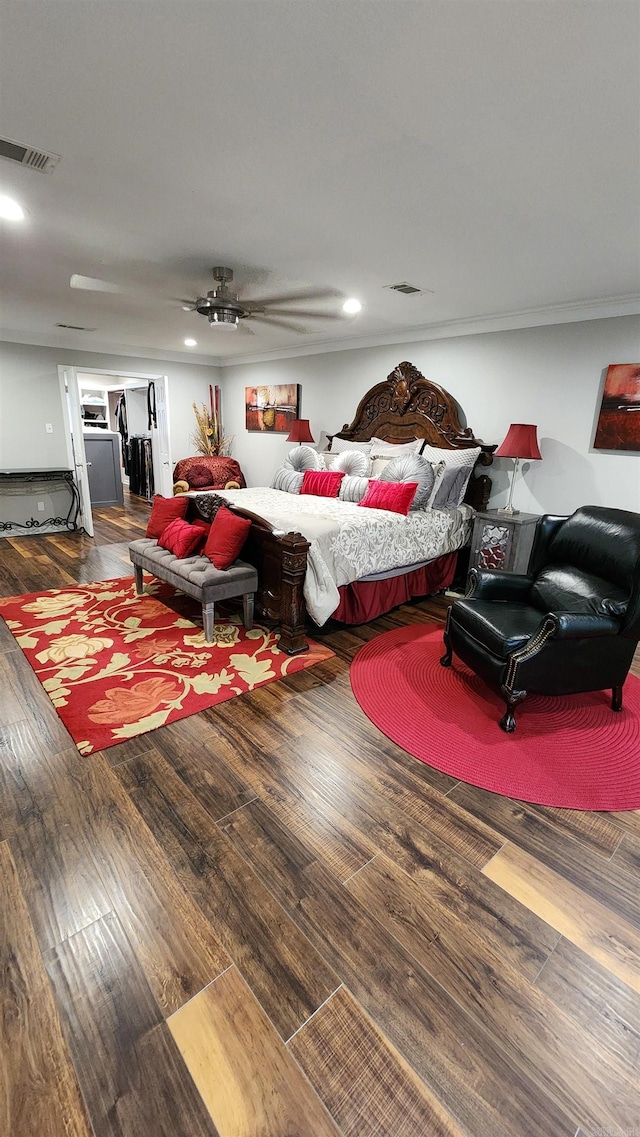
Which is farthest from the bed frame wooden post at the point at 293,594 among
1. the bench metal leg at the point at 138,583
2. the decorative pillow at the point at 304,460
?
the decorative pillow at the point at 304,460

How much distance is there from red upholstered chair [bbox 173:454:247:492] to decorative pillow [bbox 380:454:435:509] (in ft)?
11.4

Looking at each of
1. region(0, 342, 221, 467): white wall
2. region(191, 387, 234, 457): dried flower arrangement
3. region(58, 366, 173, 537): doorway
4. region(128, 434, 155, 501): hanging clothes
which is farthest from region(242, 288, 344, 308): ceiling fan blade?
region(128, 434, 155, 501): hanging clothes

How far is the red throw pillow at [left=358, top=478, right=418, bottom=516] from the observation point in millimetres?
4156

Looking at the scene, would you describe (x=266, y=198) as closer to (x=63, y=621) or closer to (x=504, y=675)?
(x=504, y=675)

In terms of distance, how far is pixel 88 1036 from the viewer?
1.21m

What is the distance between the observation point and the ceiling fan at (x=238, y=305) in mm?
3025

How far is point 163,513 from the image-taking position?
4.09m

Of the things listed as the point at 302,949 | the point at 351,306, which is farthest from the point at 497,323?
the point at 302,949

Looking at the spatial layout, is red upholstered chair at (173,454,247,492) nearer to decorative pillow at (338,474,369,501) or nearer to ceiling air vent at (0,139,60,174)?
decorative pillow at (338,474,369,501)

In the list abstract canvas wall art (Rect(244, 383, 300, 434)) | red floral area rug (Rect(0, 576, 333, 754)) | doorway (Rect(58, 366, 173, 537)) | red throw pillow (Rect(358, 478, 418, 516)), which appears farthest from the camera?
abstract canvas wall art (Rect(244, 383, 300, 434))

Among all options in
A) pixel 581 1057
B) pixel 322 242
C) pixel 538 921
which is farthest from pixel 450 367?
pixel 581 1057

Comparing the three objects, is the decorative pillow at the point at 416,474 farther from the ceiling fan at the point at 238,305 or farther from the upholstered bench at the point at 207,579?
the upholstered bench at the point at 207,579

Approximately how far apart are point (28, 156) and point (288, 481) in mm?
3432

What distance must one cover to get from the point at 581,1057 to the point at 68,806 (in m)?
1.93
